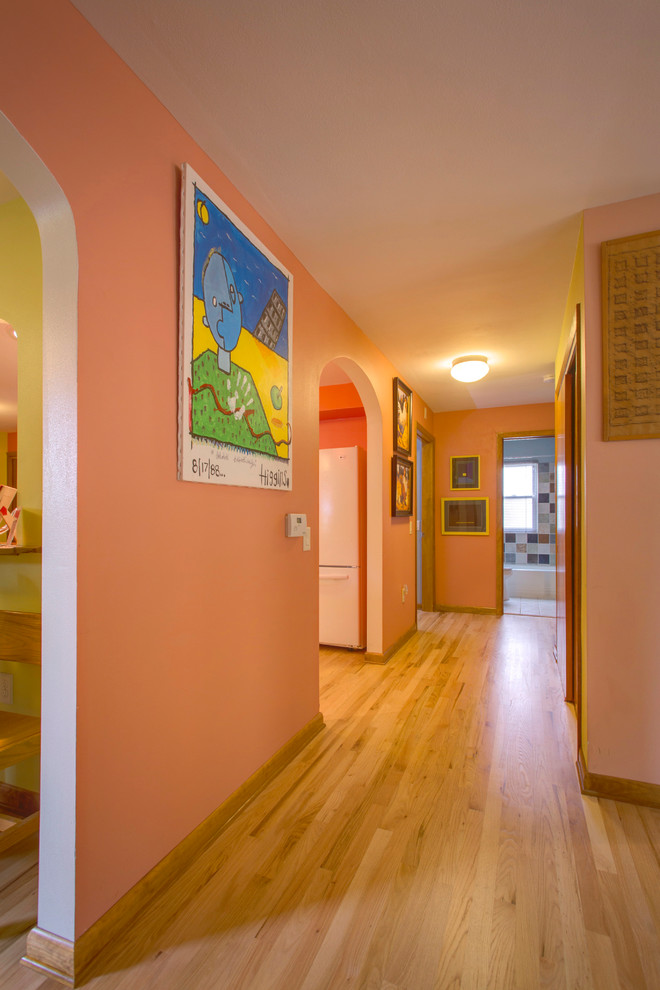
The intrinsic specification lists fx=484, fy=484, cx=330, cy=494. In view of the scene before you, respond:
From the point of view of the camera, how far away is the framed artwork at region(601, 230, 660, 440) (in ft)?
6.45

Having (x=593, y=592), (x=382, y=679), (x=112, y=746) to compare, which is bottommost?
(x=382, y=679)

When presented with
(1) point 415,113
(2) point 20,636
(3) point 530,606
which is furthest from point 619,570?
(3) point 530,606

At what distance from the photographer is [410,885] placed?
1.51 m

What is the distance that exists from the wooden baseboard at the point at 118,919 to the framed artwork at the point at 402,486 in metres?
2.65

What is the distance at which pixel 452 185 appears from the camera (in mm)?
1930

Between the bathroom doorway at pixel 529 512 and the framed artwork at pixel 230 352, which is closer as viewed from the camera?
the framed artwork at pixel 230 352

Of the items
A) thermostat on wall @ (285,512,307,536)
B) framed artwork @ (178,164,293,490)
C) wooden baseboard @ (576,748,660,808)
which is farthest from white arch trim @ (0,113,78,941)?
wooden baseboard @ (576,748,660,808)

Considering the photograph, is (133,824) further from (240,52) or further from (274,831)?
(240,52)

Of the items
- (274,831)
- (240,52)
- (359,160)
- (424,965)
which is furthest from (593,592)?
(240,52)

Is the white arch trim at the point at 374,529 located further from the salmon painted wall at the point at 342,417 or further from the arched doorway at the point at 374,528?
the salmon painted wall at the point at 342,417

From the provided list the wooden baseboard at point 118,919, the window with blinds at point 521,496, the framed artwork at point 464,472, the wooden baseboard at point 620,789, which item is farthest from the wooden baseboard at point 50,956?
the window with blinds at point 521,496

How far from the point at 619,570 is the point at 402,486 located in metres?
2.44

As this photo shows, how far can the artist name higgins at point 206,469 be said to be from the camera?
1.66m

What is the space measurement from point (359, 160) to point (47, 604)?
1819 millimetres
